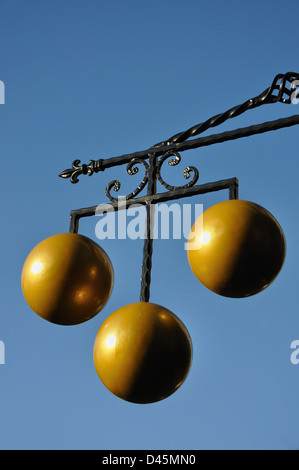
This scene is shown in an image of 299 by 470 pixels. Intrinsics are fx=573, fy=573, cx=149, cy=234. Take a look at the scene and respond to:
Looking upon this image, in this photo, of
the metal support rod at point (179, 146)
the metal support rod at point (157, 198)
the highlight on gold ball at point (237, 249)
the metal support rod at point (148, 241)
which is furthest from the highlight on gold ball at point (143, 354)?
the metal support rod at point (179, 146)

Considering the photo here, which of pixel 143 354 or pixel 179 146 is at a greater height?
pixel 179 146

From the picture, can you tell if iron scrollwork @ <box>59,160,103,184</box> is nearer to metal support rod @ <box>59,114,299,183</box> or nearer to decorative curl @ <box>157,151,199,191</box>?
metal support rod @ <box>59,114,299,183</box>

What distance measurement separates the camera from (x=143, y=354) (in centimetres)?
271

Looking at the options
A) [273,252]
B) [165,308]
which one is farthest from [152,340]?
[273,252]

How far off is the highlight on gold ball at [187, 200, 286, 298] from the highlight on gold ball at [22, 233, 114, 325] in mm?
606

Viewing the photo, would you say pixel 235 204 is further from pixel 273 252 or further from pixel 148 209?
pixel 148 209

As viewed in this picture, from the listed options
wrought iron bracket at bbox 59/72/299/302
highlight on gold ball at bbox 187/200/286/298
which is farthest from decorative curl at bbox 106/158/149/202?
highlight on gold ball at bbox 187/200/286/298

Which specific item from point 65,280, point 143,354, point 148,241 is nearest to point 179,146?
point 148,241

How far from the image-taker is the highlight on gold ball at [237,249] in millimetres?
2725

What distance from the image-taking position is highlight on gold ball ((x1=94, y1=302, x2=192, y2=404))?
2723mm

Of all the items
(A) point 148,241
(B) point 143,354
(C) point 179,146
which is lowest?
(B) point 143,354

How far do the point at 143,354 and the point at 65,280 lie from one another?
0.65 m

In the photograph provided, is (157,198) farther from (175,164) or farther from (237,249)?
(237,249)

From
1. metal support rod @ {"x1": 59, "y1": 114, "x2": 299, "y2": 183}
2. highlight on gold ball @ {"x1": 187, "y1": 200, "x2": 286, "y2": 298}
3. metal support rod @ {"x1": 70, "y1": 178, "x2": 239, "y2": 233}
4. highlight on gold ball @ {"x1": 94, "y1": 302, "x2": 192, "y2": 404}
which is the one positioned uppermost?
metal support rod @ {"x1": 59, "y1": 114, "x2": 299, "y2": 183}
